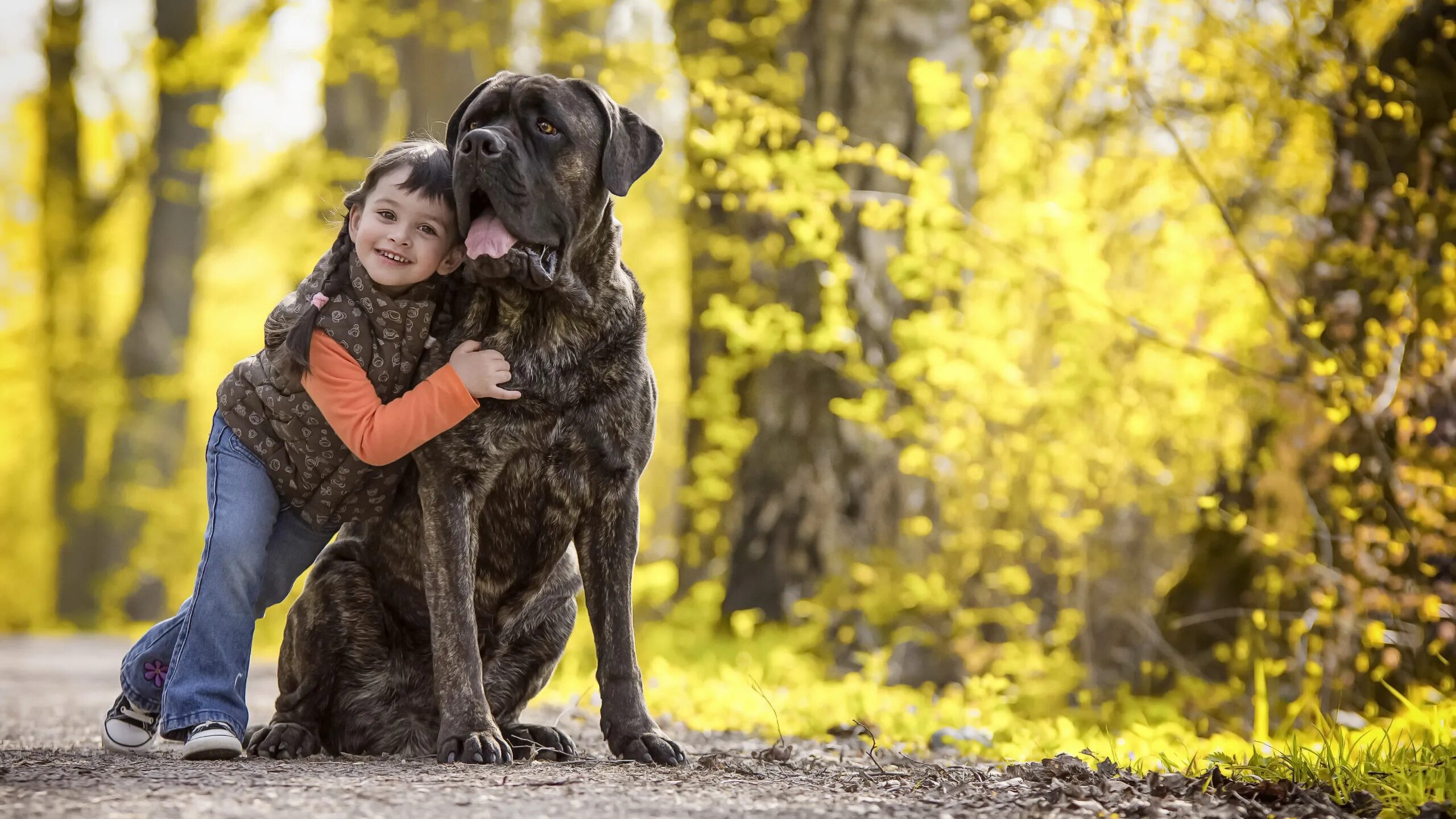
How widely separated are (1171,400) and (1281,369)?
3.16ft

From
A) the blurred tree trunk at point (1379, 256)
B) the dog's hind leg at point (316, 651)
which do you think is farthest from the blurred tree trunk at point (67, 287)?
Answer: the blurred tree trunk at point (1379, 256)

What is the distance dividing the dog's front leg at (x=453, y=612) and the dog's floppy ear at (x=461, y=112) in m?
0.95

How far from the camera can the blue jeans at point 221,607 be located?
334cm

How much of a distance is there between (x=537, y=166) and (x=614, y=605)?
4.15ft

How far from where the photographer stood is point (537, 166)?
3361mm

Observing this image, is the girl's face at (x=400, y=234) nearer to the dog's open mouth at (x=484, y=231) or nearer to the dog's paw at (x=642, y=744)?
the dog's open mouth at (x=484, y=231)

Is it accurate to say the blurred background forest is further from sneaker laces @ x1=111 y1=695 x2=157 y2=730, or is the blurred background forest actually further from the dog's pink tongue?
sneaker laces @ x1=111 y1=695 x2=157 y2=730

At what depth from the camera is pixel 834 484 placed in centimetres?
668

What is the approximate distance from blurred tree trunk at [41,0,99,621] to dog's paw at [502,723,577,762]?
42.3ft

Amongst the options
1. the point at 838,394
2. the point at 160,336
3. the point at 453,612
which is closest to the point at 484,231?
the point at 453,612

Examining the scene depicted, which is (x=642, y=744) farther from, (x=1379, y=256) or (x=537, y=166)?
(x=1379, y=256)

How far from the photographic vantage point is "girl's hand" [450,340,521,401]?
129 inches

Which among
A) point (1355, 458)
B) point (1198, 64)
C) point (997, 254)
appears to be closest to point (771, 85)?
point (997, 254)

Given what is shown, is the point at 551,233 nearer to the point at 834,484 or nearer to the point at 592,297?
the point at 592,297
